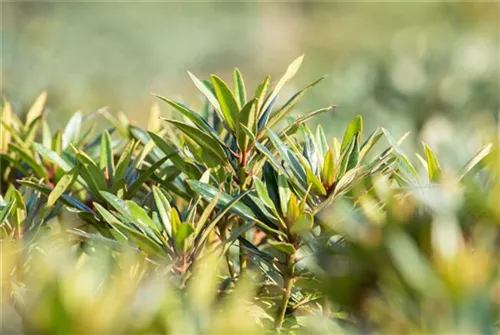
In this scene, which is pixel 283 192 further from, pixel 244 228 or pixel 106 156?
pixel 106 156

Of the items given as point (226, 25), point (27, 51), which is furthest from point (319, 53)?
point (27, 51)

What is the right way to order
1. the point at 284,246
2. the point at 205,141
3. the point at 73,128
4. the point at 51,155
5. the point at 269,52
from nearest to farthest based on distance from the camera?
the point at 284,246 → the point at 205,141 → the point at 51,155 → the point at 73,128 → the point at 269,52

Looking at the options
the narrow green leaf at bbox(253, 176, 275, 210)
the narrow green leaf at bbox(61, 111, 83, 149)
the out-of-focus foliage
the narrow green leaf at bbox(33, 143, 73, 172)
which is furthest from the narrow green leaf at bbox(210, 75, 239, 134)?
the out-of-focus foliage

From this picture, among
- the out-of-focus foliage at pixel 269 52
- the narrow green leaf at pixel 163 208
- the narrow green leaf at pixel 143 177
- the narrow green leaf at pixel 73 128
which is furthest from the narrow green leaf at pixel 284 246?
the out-of-focus foliage at pixel 269 52

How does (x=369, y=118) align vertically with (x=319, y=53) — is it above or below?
below

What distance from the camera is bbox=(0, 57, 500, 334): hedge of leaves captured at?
490 mm

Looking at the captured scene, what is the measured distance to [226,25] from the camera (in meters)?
9.55

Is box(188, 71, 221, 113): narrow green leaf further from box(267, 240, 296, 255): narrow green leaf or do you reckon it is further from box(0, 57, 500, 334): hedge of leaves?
box(267, 240, 296, 255): narrow green leaf

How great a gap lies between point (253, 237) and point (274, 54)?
370 inches

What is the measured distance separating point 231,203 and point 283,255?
11 centimetres

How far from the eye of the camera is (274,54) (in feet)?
33.6

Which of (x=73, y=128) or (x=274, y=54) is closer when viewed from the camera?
(x=73, y=128)

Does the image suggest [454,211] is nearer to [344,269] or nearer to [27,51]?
[344,269]

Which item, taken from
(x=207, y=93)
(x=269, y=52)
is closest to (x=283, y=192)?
(x=207, y=93)
